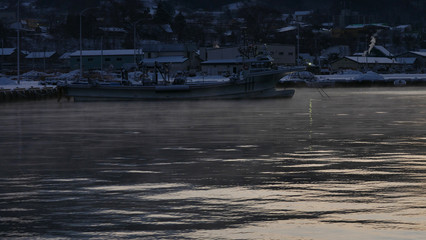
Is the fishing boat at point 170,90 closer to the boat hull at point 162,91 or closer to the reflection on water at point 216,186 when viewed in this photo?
the boat hull at point 162,91

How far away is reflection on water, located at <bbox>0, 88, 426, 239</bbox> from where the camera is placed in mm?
13034

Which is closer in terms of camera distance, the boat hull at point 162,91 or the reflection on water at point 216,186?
the reflection on water at point 216,186

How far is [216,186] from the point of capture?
17844 millimetres

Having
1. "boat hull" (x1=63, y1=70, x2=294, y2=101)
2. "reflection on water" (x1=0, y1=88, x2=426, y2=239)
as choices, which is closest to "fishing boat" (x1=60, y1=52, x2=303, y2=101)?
"boat hull" (x1=63, y1=70, x2=294, y2=101)

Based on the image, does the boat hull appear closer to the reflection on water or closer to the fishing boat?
the fishing boat

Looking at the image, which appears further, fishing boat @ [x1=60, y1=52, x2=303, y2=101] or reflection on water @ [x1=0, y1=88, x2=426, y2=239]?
fishing boat @ [x1=60, y1=52, x2=303, y2=101]

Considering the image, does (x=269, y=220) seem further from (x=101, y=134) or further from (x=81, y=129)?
(x=81, y=129)

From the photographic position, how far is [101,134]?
36156mm

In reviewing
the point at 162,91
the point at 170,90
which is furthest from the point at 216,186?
the point at 162,91

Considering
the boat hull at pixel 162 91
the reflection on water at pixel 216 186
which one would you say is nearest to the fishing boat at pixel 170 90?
the boat hull at pixel 162 91

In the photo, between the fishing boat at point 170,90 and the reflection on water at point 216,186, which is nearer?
the reflection on water at point 216,186

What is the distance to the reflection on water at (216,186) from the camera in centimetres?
1303

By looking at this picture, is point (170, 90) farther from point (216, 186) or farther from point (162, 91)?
point (216, 186)

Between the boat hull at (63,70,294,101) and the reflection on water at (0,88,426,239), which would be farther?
the boat hull at (63,70,294,101)
